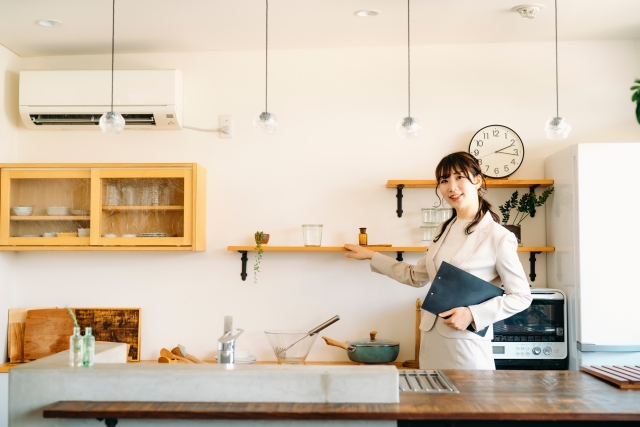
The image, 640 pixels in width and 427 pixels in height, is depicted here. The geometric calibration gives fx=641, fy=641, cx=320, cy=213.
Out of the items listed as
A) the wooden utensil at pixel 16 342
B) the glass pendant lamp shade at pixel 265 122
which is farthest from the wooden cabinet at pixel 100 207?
the glass pendant lamp shade at pixel 265 122

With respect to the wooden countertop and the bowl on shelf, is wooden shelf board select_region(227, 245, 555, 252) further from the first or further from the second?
the wooden countertop

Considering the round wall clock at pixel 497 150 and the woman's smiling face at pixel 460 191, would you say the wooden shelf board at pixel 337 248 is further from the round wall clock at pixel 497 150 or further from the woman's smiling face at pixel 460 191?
the woman's smiling face at pixel 460 191

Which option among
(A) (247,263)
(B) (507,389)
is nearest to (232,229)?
(A) (247,263)

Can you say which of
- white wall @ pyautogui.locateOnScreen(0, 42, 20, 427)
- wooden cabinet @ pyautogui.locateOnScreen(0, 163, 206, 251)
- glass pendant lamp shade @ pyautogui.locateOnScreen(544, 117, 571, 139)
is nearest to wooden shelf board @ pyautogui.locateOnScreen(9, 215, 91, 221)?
wooden cabinet @ pyautogui.locateOnScreen(0, 163, 206, 251)

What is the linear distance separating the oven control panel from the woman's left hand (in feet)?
3.39

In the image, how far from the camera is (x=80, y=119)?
13.0 ft

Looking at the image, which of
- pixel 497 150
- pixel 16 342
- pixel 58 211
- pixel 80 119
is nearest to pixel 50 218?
pixel 58 211

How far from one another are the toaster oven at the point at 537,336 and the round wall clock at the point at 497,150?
2.66 feet

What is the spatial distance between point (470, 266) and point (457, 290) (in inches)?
5.3

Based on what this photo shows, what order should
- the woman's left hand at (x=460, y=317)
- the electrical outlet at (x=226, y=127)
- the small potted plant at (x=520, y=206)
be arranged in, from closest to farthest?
the woman's left hand at (x=460, y=317)
the small potted plant at (x=520, y=206)
the electrical outlet at (x=226, y=127)

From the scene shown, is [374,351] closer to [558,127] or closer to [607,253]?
[607,253]

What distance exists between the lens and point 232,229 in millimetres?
4023

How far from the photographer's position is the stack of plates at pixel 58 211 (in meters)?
3.80

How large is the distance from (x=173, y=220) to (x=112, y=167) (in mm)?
475
